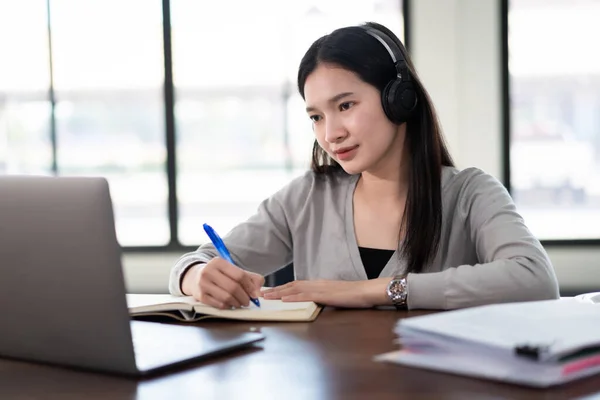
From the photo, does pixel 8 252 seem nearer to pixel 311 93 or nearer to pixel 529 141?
pixel 311 93

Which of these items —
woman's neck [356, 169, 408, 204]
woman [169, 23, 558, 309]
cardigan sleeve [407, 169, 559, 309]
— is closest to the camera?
cardigan sleeve [407, 169, 559, 309]

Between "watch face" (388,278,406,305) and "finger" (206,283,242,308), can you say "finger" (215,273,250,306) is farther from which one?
"watch face" (388,278,406,305)

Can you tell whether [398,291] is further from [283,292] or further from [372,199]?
[372,199]

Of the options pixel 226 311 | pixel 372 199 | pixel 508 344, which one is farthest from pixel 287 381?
pixel 372 199

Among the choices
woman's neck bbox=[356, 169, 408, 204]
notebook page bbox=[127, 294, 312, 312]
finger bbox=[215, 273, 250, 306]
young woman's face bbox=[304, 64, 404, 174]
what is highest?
young woman's face bbox=[304, 64, 404, 174]

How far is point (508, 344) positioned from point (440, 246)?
0.89 meters

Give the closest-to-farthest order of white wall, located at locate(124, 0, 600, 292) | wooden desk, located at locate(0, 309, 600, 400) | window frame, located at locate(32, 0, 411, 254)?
wooden desk, located at locate(0, 309, 600, 400) → white wall, located at locate(124, 0, 600, 292) → window frame, located at locate(32, 0, 411, 254)

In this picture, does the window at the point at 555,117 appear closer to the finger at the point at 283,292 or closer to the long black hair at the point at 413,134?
the long black hair at the point at 413,134

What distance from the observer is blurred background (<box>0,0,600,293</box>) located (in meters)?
4.67

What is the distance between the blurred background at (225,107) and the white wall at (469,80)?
11mm

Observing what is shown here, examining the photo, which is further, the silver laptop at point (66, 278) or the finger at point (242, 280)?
the finger at point (242, 280)

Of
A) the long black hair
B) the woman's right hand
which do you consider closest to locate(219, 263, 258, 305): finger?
the woman's right hand

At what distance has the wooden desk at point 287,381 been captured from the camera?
888 mm

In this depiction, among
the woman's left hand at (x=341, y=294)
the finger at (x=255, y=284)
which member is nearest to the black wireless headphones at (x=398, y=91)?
the woman's left hand at (x=341, y=294)
